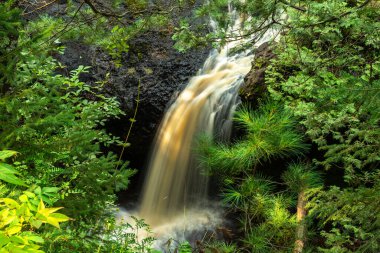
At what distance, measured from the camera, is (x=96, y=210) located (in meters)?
2.52

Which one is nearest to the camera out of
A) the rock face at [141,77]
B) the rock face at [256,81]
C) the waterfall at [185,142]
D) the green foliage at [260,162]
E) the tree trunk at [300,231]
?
the tree trunk at [300,231]

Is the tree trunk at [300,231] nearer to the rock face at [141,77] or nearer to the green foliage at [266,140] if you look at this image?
the green foliage at [266,140]

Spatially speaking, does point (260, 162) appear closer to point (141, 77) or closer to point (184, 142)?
point (184, 142)

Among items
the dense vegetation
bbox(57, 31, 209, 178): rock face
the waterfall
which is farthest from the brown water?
the dense vegetation

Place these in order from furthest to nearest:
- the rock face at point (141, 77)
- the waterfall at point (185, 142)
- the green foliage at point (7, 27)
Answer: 1. the rock face at point (141, 77)
2. the waterfall at point (185, 142)
3. the green foliage at point (7, 27)

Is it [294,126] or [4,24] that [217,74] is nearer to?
[294,126]

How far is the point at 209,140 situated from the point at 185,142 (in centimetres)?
137

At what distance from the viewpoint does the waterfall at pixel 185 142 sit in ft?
21.8

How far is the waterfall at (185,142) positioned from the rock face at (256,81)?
2.19 feet

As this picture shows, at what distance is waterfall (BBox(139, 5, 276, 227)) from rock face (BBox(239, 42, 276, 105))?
666 mm

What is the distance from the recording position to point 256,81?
227 inches

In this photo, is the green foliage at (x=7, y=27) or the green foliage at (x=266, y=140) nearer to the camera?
the green foliage at (x=7, y=27)

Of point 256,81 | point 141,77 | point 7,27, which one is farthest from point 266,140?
point 141,77

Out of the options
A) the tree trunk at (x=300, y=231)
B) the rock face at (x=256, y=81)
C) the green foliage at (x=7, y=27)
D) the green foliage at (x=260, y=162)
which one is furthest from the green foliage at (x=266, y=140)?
the green foliage at (x=7, y=27)
